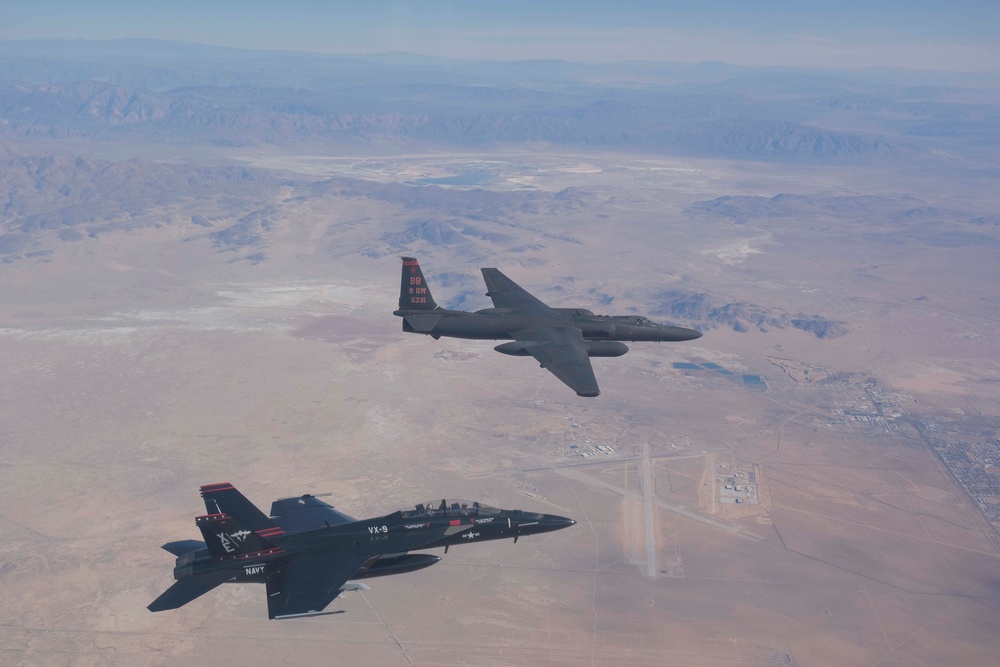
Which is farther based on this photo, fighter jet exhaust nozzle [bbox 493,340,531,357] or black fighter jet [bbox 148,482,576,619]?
fighter jet exhaust nozzle [bbox 493,340,531,357]

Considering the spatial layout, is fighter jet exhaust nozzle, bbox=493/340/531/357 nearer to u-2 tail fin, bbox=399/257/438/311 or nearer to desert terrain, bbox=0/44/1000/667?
u-2 tail fin, bbox=399/257/438/311

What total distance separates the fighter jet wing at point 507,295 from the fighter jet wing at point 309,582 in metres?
30.7

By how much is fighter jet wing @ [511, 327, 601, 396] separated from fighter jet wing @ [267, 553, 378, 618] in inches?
767

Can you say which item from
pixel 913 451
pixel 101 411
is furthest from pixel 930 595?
pixel 101 411

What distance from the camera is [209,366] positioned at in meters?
183

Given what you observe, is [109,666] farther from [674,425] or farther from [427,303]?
[674,425]

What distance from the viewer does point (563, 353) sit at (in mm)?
61188

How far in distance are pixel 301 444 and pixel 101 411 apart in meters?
50.7

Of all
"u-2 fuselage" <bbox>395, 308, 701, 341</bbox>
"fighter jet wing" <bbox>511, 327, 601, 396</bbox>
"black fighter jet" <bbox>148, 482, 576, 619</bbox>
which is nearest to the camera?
"black fighter jet" <bbox>148, 482, 576, 619</bbox>

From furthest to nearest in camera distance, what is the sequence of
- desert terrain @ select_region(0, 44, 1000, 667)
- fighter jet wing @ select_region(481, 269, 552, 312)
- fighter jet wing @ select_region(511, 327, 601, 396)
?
desert terrain @ select_region(0, 44, 1000, 667) → fighter jet wing @ select_region(481, 269, 552, 312) → fighter jet wing @ select_region(511, 327, 601, 396)

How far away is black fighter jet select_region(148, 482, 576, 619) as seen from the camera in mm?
46188

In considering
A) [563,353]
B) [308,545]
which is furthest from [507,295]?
[308,545]

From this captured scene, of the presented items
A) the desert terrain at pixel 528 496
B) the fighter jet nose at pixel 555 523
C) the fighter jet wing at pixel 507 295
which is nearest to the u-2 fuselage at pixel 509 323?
→ the fighter jet wing at pixel 507 295

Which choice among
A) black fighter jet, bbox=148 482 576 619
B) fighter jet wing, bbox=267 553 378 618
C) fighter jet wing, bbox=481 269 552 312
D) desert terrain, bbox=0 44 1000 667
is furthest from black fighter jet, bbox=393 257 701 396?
desert terrain, bbox=0 44 1000 667
